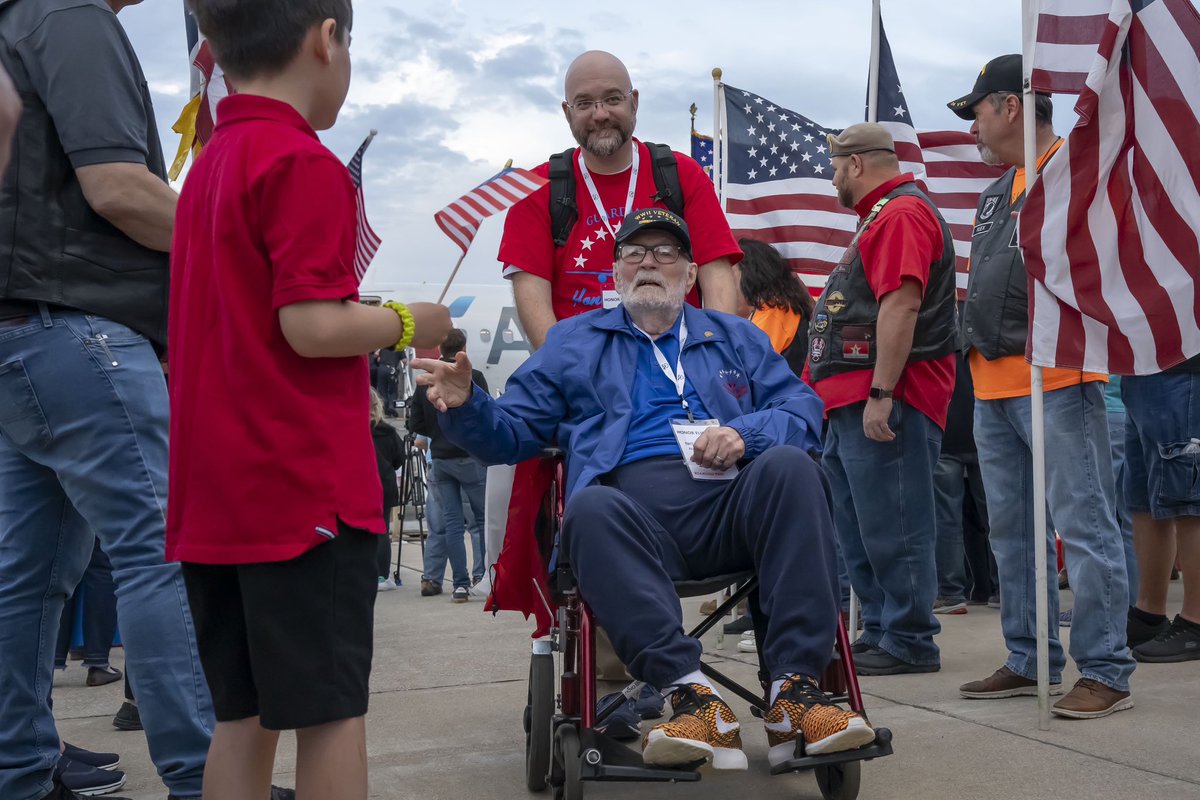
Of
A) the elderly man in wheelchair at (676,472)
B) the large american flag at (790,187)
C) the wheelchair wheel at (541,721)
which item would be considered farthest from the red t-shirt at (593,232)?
the large american flag at (790,187)

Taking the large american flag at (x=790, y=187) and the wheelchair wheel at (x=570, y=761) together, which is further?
the large american flag at (x=790, y=187)

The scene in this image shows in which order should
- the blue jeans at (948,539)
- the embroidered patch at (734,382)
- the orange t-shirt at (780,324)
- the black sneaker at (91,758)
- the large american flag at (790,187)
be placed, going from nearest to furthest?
the black sneaker at (91,758) → the embroidered patch at (734,382) → the orange t-shirt at (780,324) → the blue jeans at (948,539) → the large american flag at (790,187)

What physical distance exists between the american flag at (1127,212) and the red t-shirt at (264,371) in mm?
2721

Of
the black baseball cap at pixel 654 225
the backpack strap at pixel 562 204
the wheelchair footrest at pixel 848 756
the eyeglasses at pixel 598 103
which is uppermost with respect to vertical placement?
the eyeglasses at pixel 598 103

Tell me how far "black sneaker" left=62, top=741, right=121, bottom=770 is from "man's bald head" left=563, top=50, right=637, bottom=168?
103 inches

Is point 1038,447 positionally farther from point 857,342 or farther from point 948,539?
point 948,539

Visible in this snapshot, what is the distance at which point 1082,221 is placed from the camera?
4.12 metres

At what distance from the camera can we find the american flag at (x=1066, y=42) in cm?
402

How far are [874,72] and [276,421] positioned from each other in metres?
5.18

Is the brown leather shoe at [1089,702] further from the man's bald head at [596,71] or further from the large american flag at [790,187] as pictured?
the large american flag at [790,187]

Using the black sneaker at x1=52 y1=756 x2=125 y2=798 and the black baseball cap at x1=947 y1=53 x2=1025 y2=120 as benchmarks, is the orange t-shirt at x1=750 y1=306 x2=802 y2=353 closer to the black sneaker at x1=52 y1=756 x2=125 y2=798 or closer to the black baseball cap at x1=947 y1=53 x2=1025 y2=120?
the black baseball cap at x1=947 y1=53 x2=1025 y2=120

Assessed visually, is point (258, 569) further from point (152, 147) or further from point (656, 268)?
point (656, 268)

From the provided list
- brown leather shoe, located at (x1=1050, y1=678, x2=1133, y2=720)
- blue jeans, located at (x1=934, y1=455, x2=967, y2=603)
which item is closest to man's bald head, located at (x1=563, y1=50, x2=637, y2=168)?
brown leather shoe, located at (x1=1050, y1=678, x2=1133, y2=720)

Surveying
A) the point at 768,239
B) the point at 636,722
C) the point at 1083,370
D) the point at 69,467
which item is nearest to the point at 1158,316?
the point at 1083,370
